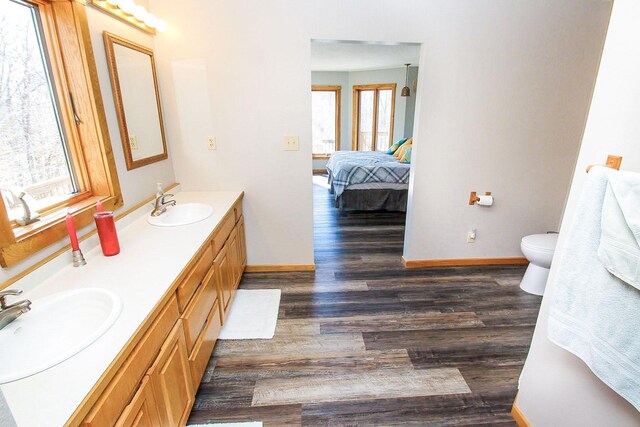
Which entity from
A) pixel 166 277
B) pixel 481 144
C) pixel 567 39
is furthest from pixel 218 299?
pixel 567 39

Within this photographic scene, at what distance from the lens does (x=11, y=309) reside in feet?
3.08

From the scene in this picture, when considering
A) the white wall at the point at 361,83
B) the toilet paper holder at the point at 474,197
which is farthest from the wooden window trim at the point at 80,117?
the white wall at the point at 361,83

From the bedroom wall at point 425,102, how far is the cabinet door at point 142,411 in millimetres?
Result: 1821

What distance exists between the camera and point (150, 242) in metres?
1.61

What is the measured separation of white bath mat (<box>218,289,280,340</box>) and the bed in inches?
89.9

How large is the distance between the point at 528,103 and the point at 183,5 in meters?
2.84

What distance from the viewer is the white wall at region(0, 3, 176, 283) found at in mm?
1599

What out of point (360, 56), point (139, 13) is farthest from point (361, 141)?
point (139, 13)

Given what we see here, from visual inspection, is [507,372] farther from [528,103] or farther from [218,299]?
[528,103]

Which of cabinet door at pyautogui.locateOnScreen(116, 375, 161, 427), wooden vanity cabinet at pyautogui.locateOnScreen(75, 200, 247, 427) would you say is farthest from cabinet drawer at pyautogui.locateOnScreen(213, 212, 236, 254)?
cabinet door at pyautogui.locateOnScreen(116, 375, 161, 427)

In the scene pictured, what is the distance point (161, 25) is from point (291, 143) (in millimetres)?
1226

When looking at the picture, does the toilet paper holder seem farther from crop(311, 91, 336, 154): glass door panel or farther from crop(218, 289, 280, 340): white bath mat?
crop(311, 91, 336, 154): glass door panel

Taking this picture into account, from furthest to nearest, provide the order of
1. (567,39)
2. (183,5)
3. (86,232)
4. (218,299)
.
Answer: (567,39)
(183,5)
(218,299)
(86,232)

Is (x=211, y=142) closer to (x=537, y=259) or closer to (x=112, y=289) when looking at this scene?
(x=112, y=289)
